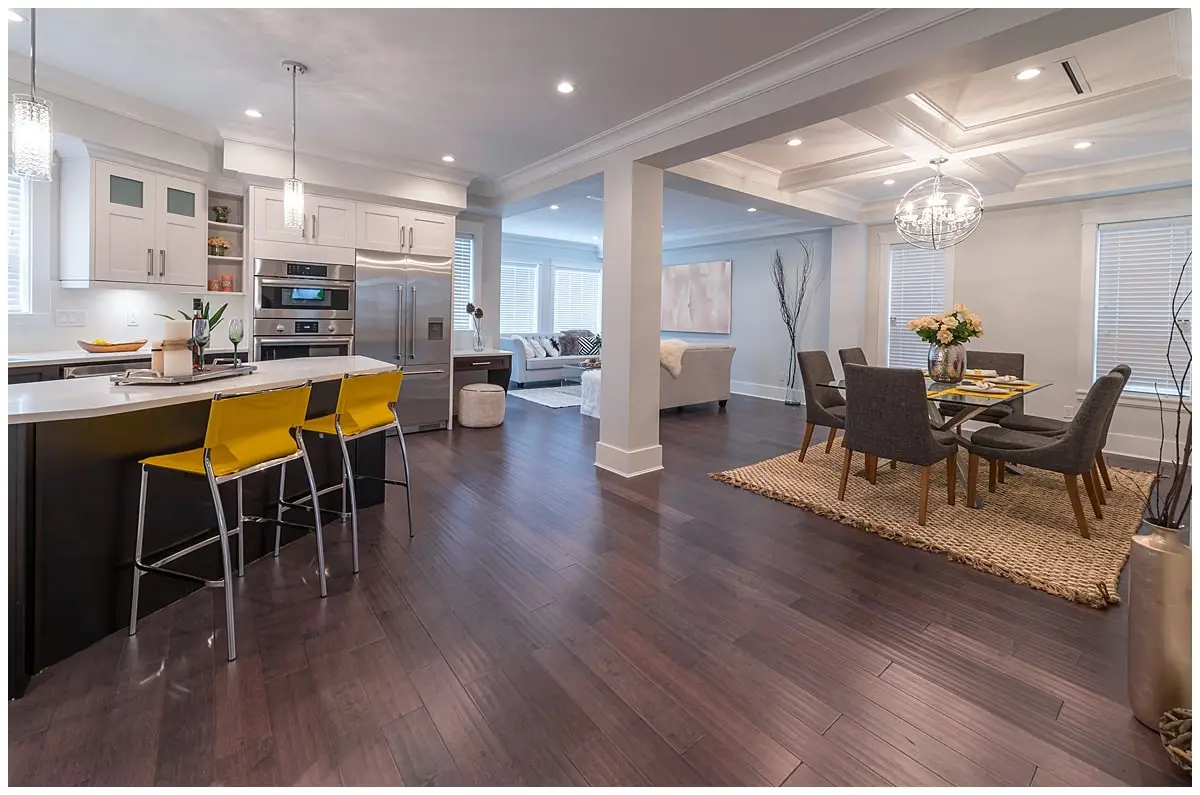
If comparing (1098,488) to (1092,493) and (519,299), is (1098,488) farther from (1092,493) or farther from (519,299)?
(519,299)

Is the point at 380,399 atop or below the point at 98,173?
below

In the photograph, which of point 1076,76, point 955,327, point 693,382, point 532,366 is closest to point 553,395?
point 532,366

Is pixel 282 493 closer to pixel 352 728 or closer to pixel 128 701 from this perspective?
pixel 128 701

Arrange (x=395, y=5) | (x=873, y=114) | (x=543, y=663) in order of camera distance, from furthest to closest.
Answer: (x=873, y=114) < (x=395, y=5) < (x=543, y=663)

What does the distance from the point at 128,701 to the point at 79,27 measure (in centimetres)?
319

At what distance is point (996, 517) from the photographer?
134 inches

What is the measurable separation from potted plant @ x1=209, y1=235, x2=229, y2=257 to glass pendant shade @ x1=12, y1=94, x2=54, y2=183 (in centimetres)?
265

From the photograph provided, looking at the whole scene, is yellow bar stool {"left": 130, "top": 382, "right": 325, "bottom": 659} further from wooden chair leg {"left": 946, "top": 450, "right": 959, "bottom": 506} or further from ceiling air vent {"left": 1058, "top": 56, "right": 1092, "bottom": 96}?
ceiling air vent {"left": 1058, "top": 56, "right": 1092, "bottom": 96}

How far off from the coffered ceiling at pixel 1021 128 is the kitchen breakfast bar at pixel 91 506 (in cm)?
395

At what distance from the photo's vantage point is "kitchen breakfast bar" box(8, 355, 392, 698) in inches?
71.9

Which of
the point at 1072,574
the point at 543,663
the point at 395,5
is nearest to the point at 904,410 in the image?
the point at 1072,574

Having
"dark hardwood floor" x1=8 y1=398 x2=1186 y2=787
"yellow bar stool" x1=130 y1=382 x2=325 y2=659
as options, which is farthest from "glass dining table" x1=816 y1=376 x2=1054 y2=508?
"yellow bar stool" x1=130 y1=382 x2=325 y2=659

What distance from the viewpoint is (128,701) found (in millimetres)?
1736

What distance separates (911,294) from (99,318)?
7.82 metres
